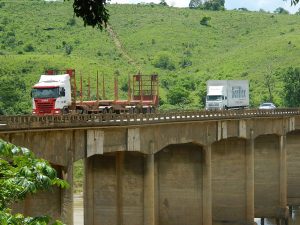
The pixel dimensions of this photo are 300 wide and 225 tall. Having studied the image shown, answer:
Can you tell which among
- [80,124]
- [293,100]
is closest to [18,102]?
[293,100]

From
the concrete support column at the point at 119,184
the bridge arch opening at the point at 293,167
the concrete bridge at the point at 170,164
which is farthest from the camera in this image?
the bridge arch opening at the point at 293,167

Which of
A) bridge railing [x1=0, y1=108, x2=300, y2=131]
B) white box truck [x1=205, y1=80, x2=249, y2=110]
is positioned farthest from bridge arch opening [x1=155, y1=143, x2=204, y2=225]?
white box truck [x1=205, y1=80, x2=249, y2=110]

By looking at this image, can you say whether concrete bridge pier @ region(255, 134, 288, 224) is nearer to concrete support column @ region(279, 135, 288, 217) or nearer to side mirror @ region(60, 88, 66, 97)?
concrete support column @ region(279, 135, 288, 217)

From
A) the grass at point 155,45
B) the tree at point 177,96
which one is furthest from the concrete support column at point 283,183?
the tree at point 177,96

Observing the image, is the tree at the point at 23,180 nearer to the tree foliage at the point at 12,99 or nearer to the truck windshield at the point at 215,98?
the truck windshield at the point at 215,98

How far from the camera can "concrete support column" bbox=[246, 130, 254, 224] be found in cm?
6031

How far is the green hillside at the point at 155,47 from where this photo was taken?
4860 inches

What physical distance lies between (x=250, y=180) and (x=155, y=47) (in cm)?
9038

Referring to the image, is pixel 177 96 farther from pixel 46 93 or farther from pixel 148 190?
pixel 148 190

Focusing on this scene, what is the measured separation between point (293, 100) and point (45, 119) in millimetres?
74395

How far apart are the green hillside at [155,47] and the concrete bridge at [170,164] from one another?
44.8 metres

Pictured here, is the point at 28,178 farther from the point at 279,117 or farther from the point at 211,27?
the point at 211,27

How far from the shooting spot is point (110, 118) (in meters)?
44.0

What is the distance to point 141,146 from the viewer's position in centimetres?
4750
